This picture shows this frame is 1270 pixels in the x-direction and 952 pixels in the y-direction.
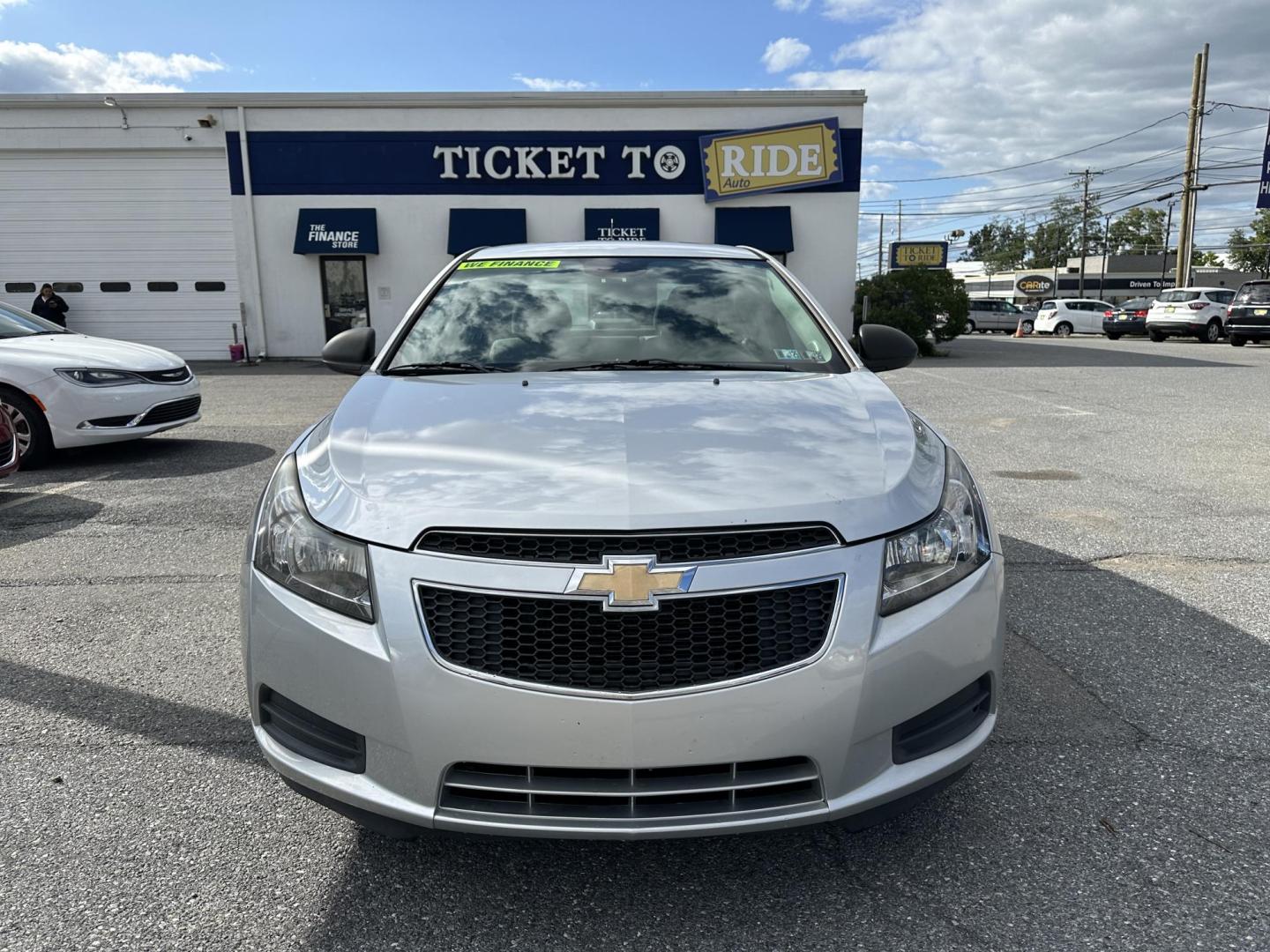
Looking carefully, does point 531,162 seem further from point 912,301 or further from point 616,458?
point 616,458

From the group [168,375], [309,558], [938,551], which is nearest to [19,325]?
[168,375]

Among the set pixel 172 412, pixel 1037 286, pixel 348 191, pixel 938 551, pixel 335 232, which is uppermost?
pixel 348 191

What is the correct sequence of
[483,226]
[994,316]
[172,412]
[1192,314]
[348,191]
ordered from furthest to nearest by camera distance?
[994,316]
[1192,314]
[483,226]
[348,191]
[172,412]

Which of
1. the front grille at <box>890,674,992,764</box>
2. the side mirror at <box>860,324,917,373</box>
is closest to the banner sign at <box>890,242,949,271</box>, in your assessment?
the side mirror at <box>860,324,917,373</box>

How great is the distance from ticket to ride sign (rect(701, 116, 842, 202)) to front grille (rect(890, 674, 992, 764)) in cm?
2048

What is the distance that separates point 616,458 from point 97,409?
686cm

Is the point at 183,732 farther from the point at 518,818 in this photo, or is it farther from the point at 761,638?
the point at 761,638

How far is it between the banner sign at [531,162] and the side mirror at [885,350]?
18635 millimetres

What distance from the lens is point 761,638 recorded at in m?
1.91

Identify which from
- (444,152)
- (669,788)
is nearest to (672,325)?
(669,788)

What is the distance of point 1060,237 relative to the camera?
112750 millimetres

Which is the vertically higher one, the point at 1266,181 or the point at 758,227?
the point at 1266,181

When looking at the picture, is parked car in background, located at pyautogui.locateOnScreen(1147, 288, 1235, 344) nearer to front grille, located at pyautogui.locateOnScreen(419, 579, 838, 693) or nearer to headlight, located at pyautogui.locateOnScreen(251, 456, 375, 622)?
front grille, located at pyautogui.locateOnScreen(419, 579, 838, 693)

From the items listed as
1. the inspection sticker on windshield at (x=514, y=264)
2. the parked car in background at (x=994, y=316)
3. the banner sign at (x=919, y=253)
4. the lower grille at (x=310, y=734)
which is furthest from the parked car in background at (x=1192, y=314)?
the lower grille at (x=310, y=734)
